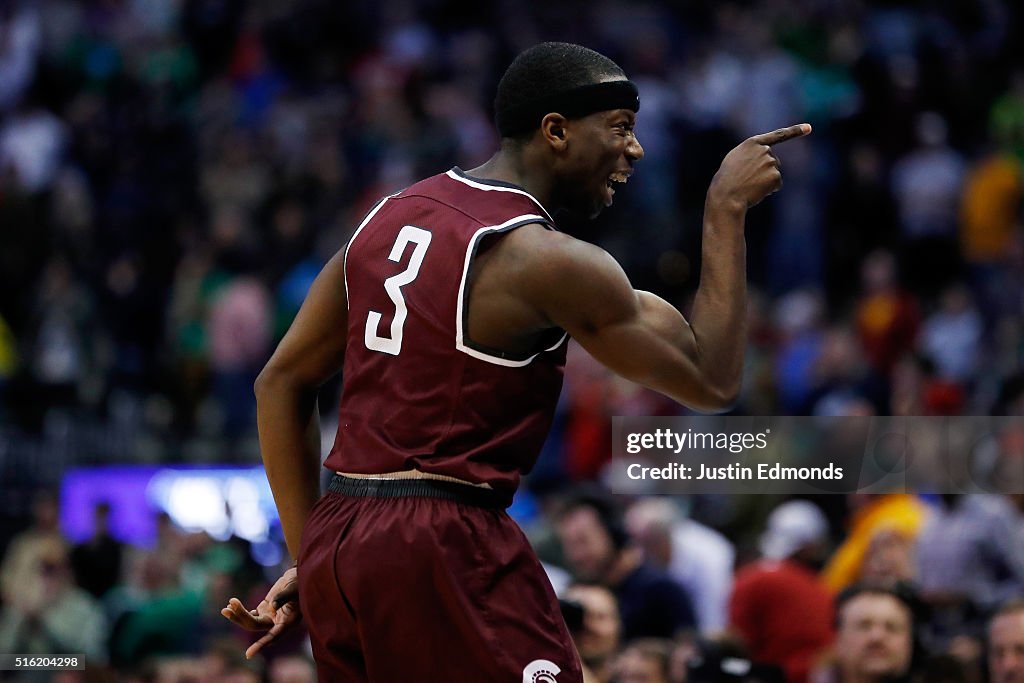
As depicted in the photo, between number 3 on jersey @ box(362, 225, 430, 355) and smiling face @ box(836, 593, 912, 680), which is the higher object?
number 3 on jersey @ box(362, 225, 430, 355)

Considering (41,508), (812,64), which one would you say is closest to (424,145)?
(812,64)

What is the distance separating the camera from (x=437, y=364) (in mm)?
3646

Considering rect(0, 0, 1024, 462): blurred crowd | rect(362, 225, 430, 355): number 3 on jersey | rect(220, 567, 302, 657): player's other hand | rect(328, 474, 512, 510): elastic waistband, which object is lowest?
rect(220, 567, 302, 657): player's other hand

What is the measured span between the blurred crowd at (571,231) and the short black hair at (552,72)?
11.2 feet

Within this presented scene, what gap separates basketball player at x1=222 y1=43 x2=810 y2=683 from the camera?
3.56 m

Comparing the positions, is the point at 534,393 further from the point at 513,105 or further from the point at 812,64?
the point at 812,64

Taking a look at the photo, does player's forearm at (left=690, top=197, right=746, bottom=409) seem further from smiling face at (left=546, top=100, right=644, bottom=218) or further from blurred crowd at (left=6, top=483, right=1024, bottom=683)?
blurred crowd at (left=6, top=483, right=1024, bottom=683)

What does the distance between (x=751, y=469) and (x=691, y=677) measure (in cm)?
151

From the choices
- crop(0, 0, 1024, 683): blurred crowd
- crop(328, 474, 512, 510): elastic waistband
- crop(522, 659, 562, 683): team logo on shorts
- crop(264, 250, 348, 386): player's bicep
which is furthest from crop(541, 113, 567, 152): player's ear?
crop(0, 0, 1024, 683): blurred crowd

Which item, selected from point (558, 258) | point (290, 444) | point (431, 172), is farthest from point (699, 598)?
point (431, 172)

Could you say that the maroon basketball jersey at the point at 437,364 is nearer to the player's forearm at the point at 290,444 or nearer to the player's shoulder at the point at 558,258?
the player's shoulder at the point at 558,258

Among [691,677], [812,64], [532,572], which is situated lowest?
[691,677]

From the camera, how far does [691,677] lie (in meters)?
6.36

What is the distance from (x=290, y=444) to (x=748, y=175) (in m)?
1.30
